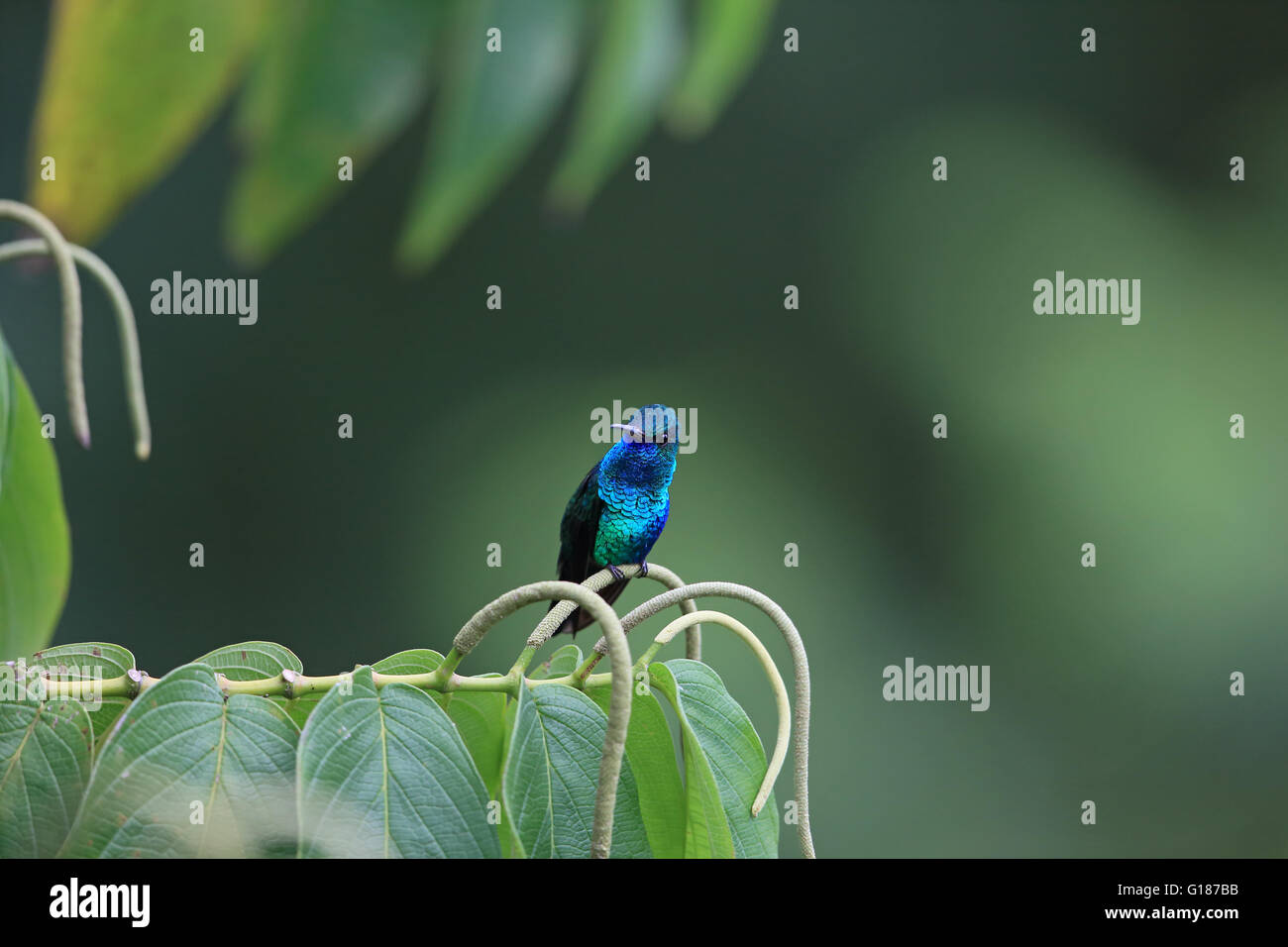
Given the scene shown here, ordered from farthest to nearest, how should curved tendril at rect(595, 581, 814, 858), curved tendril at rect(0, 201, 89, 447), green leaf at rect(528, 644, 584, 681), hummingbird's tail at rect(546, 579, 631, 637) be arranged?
hummingbird's tail at rect(546, 579, 631, 637) < green leaf at rect(528, 644, 584, 681) < curved tendril at rect(595, 581, 814, 858) < curved tendril at rect(0, 201, 89, 447)

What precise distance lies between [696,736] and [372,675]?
0.75 ft

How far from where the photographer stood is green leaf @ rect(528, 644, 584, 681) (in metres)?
0.84

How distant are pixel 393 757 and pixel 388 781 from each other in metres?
0.01

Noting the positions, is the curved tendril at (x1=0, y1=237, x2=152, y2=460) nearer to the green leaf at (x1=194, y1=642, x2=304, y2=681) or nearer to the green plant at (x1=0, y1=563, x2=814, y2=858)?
the green plant at (x1=0, y1=563, x2=814, y2=858)

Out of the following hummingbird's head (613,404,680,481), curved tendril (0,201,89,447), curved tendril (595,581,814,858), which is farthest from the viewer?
hummingbird's head (613,404,680,481)

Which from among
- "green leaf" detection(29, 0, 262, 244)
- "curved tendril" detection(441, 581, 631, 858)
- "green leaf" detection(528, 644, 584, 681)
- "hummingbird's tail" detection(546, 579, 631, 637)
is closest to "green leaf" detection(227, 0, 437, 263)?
"green leaf" detection(29, 0, 262, 244)

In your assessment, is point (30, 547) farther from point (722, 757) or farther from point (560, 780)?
point (722, 757)

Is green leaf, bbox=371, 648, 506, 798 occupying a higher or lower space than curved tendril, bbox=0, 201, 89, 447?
lower

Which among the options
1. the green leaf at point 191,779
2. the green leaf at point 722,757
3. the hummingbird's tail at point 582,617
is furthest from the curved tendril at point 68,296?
the hummingbird's tail at point 582,617

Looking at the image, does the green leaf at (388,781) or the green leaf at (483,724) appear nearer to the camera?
the green leaf at (388,781)

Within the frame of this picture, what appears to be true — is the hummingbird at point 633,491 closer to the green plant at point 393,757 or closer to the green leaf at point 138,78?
the green plant at point 393,757

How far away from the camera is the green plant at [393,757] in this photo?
2.04 feet

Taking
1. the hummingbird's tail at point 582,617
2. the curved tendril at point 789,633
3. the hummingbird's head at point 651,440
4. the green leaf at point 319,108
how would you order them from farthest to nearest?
the hummingbird's head at point 651,440 < the hummingbird's tail at point 582,617 < the curved tendril at point 789,633 < the green leaf at point 319,108

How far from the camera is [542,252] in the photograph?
3807 millimetres
